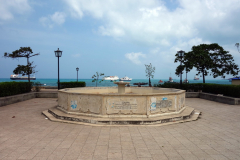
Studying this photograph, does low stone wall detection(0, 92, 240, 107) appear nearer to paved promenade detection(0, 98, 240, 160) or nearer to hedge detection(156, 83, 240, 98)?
hedge detection(156, 83, 240, 98)

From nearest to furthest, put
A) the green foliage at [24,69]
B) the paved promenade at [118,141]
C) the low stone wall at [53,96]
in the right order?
1. the paved promenade at [118,141]
2. the low stone wall at [53,96]
3. the green foliage at [24,69]

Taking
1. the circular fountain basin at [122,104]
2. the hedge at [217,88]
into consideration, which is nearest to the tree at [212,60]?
the hedge at [217,88]

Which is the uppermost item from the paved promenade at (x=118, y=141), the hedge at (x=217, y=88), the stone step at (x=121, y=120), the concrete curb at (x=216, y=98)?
the hedge at (x=217, y=88)

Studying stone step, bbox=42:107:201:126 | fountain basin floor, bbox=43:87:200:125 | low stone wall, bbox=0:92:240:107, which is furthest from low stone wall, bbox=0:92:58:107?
fountain basin floor, bbox=43:87:200:125

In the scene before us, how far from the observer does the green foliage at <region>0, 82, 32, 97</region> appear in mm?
12270

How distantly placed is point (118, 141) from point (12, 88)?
11.8m

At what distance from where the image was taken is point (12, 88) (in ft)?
43.9

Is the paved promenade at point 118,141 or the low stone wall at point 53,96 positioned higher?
the low stone wall at point 53,96

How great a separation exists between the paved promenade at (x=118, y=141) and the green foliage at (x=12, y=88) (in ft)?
19.7

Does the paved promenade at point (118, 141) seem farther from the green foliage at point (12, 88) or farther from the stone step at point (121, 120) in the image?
the green foliage at point (12, 88)

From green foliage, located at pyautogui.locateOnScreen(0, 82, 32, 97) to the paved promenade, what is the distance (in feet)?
19.7

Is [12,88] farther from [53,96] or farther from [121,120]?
[121,120]

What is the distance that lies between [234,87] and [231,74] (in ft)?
45.0

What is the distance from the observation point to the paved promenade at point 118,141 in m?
4.25
